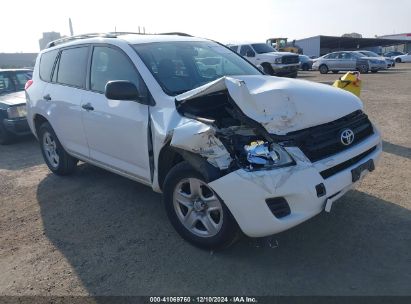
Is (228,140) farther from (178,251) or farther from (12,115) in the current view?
(12,115)

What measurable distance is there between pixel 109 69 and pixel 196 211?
2.00m

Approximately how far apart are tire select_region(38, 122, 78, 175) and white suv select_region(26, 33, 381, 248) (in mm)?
803

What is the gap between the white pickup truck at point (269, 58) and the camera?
1972 cm

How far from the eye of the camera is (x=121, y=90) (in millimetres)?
3680

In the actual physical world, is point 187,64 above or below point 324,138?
above

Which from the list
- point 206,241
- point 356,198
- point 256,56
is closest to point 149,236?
point 206,241

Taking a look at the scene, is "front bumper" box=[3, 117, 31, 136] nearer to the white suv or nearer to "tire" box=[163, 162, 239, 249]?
the white suv

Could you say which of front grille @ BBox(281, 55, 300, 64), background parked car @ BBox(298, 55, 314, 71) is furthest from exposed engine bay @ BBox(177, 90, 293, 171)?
background parked car @ BBox(298, 55, 314, 71)

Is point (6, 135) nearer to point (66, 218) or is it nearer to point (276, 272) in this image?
point (66, 218)

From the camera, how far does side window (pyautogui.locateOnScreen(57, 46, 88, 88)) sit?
483 cm

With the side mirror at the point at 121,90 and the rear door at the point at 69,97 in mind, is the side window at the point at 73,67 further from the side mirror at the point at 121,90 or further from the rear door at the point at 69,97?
the side mirror at the point at 121,90

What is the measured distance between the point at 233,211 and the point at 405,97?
36.6 ft

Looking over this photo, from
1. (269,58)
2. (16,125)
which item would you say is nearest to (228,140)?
(16,125)

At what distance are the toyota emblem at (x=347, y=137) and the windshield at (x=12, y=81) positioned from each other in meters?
8.24
